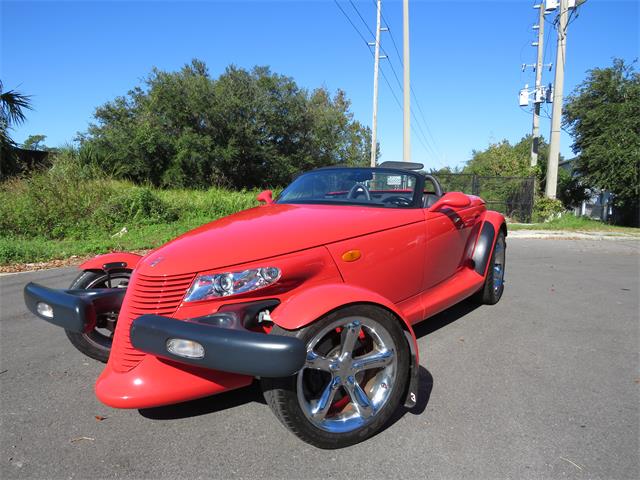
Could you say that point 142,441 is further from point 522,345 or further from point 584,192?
point 584,192

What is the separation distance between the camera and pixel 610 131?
53.8 feet

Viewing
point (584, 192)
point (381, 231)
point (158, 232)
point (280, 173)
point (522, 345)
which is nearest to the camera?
point (381, 231)

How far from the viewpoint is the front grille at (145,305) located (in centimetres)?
218

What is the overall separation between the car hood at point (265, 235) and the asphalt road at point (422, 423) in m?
0.90

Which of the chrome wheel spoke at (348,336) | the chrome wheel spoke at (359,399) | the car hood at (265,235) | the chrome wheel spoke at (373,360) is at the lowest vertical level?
the chrome wheel spoke at (359,399)

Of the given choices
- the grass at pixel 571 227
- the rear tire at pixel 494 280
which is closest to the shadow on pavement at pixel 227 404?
the rear tire at pixel 494 280

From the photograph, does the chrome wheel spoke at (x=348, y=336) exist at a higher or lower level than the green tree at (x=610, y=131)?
lower

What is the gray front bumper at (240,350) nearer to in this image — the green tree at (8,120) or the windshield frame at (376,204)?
the windshield frame at (376,204)

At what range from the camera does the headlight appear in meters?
2.19

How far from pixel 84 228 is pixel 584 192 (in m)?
22.2

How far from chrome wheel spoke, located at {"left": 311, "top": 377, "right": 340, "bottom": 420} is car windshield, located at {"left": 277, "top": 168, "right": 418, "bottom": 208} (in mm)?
1463

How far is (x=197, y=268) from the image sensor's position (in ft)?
7.29

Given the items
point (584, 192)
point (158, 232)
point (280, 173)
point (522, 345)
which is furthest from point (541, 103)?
point (522, 345)

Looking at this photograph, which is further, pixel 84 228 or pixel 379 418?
pixel 84 228
